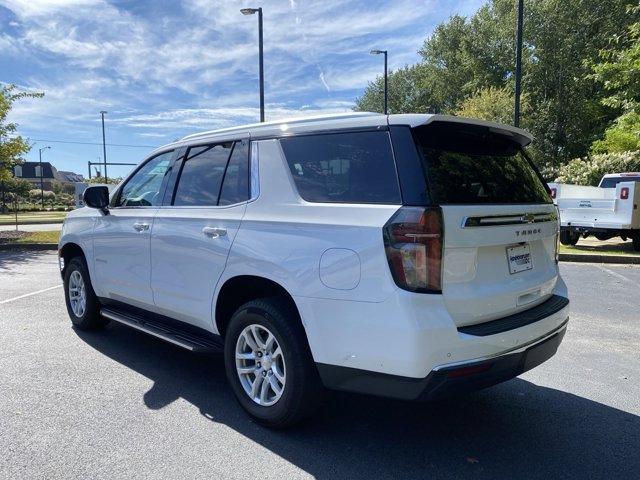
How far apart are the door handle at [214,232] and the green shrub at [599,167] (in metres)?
18.9

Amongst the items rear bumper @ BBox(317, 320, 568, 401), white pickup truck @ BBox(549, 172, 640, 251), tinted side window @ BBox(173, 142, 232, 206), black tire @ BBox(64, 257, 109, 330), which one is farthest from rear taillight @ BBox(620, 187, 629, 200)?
black tire @ BBox(64, 257, 109, 330)

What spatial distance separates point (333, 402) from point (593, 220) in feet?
35.8

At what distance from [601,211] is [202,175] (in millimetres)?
11264

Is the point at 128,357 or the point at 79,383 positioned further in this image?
the point at 128,357

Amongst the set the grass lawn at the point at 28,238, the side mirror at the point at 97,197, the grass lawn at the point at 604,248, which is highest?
the side mirror at the point at 97,197

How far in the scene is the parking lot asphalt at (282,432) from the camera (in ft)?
9.56

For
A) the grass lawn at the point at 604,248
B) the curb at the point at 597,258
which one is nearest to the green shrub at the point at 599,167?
the grass lawn at the point at 604,248

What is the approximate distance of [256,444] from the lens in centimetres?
317

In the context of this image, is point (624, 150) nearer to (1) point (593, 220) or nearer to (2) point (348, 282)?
(1) point (593, 220)

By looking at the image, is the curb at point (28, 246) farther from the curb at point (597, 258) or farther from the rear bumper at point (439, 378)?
the rear bumper at point (439, 378)

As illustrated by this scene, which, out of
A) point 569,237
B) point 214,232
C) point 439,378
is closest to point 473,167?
point 439,378

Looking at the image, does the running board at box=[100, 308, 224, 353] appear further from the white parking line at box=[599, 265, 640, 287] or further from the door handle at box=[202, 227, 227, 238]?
the white parking line at box=[599, 265, 640, 287]

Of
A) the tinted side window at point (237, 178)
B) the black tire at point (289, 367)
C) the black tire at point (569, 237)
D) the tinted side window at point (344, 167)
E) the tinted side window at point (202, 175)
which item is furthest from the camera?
the black tire at point (569, 237)

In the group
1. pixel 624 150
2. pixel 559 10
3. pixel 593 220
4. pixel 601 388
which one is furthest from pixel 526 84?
pixel 601 388
